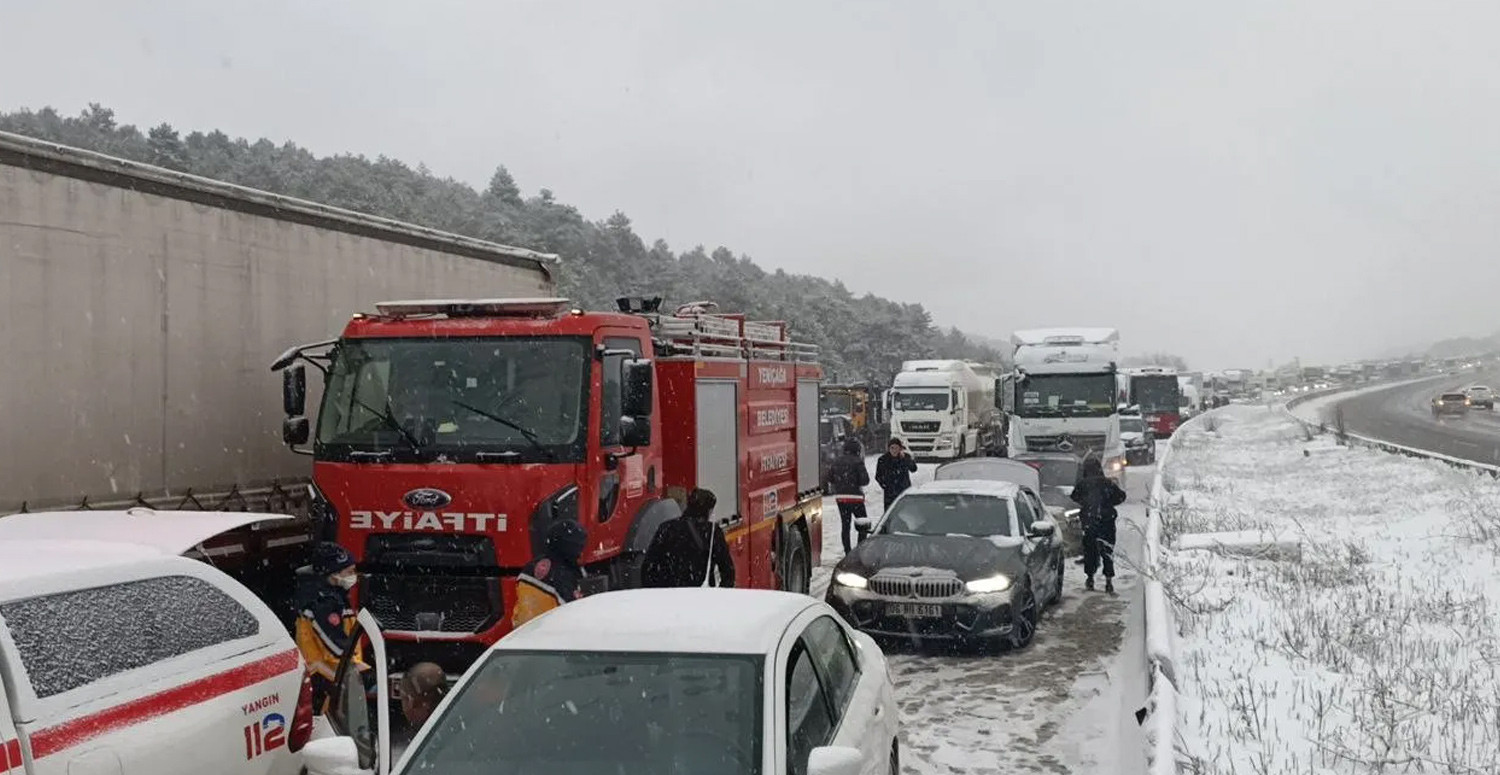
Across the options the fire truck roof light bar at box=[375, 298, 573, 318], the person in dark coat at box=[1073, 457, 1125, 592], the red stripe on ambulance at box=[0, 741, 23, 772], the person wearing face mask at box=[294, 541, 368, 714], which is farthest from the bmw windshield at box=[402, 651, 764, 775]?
Result: the person in dark coat at box=[1073, 457, 1125, 592]

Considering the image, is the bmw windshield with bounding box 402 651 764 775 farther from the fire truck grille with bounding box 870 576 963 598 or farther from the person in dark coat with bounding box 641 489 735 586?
the fire truck grille with bounding box 870 576 963 598

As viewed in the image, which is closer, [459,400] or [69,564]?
[69,564]

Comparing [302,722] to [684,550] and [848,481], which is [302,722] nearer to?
[684,550]

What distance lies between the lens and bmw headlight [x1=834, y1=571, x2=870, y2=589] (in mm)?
10953

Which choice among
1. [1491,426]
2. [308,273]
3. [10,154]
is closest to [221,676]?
[10,154]

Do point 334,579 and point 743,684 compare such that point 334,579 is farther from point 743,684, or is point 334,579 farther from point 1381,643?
point 1381,643

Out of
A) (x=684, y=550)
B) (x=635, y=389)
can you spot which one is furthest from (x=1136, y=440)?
(x=635, y=389)

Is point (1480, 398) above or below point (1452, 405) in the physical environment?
above

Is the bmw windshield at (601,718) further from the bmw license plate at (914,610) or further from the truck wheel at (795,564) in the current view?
the truck wheel at (795,564)

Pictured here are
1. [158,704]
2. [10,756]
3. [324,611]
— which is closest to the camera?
[10,756]

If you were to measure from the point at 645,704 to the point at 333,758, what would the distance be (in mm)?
1120

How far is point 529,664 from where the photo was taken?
468 centimetres

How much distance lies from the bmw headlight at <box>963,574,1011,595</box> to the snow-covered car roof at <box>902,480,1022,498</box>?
1.84 meters

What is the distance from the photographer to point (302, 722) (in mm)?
5219
